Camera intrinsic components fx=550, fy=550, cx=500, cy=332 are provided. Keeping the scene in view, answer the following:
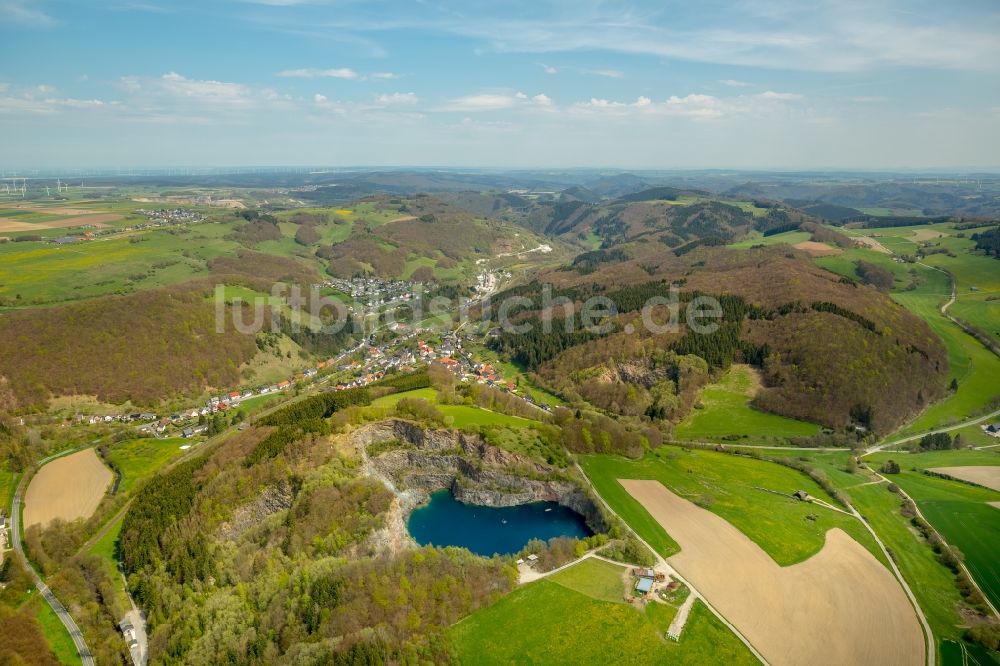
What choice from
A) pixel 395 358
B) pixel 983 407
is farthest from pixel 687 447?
pixel 395 358

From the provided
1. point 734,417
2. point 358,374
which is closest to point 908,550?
point 734,417

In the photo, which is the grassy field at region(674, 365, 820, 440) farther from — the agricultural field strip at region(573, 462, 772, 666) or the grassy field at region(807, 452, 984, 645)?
the agricultural field strip at region(573, 462, 772, 666)

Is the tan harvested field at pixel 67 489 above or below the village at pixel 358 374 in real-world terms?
below

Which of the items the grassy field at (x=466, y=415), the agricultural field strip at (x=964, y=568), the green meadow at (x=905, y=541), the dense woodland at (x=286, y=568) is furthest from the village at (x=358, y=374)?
the agricultural field strip at (x=964, y=568)

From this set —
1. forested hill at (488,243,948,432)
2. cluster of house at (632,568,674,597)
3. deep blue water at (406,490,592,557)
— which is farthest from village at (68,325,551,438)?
cluster of house at (632,568,674,597)

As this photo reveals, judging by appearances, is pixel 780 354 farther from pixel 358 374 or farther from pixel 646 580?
pixel 358 374

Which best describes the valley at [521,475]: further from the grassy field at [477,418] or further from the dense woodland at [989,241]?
Answer: the dense woodland at [989,241]
